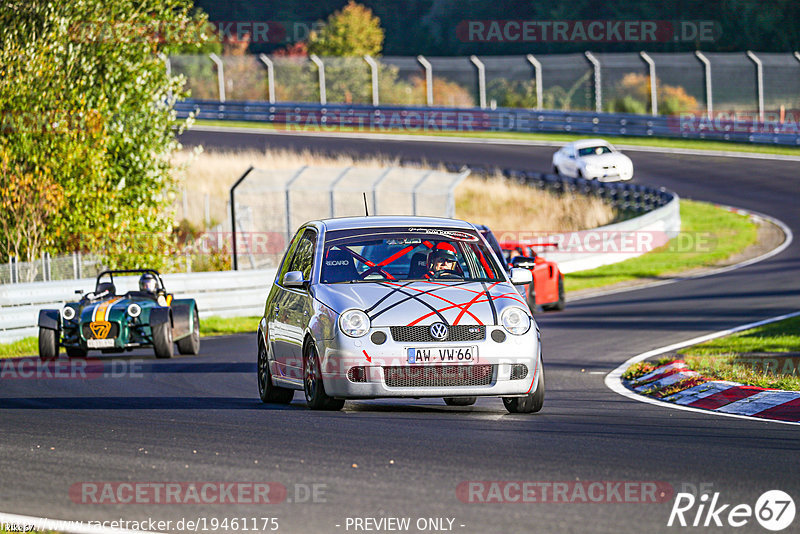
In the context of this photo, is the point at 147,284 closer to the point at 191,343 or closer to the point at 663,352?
the point at 191,343

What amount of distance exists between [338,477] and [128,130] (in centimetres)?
1976

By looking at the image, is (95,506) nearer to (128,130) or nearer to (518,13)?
(128,130)

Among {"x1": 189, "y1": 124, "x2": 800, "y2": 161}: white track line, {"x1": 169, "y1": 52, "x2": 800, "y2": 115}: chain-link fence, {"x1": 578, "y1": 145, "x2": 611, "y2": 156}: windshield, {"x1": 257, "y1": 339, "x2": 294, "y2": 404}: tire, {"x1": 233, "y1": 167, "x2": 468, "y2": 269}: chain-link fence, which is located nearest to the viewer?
{"x1": 257, "y1": 339, "x2": 294, "y2": 404}: tire

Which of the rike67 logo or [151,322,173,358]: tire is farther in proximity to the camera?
[151,322,173,358]: tire

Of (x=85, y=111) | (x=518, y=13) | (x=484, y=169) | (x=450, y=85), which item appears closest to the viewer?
(x=85, y=111)

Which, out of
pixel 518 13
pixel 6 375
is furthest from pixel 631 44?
pixel 6 375

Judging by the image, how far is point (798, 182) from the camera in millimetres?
38344

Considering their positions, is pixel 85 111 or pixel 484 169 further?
pixel 484 169

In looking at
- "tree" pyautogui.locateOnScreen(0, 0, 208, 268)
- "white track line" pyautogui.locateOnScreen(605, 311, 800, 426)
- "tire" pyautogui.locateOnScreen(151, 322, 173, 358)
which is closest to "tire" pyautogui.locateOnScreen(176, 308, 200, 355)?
"tire" pyautogui.locateOnScreen(151, 322, 173, 358)

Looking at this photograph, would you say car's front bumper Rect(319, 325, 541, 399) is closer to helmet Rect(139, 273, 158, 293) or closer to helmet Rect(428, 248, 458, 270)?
helmet Rect(428, 248, 458, 270)

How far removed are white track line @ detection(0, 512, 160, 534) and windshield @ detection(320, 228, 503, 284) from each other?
4.20 metres

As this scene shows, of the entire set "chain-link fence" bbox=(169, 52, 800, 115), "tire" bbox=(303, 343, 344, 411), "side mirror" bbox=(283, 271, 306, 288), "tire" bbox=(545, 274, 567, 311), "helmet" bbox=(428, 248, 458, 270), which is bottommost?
"tire" bbox=(545, 274, 567, 311)

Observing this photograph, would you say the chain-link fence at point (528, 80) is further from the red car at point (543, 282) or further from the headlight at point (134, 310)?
the headlight at point (134, 310)

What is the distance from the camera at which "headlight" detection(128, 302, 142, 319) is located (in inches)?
611
